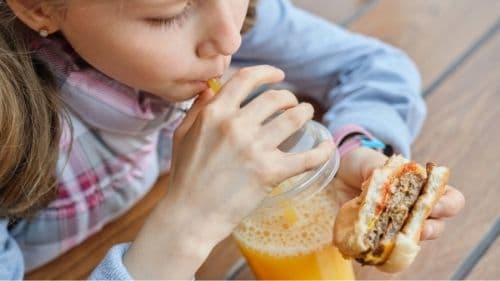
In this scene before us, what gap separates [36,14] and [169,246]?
259 millimetres

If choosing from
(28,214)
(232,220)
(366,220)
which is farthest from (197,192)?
(28,214)

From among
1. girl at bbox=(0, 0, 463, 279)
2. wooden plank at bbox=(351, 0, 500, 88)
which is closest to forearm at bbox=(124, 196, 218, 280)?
girl at bbox=(0, 0, 463, 279)

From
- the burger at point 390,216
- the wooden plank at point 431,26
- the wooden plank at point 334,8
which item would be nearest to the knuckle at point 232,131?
the burger at point 390,216

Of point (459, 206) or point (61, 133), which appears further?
point (61, 133)

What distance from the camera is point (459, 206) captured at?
2.38 ft

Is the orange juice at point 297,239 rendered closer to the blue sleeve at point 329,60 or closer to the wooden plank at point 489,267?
the wooden plank at point 489,267

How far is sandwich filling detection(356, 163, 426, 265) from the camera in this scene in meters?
0.63

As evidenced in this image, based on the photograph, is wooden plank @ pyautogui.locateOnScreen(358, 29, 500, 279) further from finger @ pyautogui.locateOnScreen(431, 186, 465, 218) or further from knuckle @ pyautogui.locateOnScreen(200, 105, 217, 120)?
knuckle @ pyautogui.locateOnScreen(200, 105, 217, 120)

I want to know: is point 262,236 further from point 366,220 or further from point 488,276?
point 488,276

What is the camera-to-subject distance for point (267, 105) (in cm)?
70

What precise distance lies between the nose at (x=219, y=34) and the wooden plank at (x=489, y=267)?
327 millimetres

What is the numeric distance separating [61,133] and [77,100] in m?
0.05

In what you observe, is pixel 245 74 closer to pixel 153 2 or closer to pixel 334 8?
pixel 153 2

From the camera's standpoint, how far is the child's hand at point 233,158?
68 centimetres
